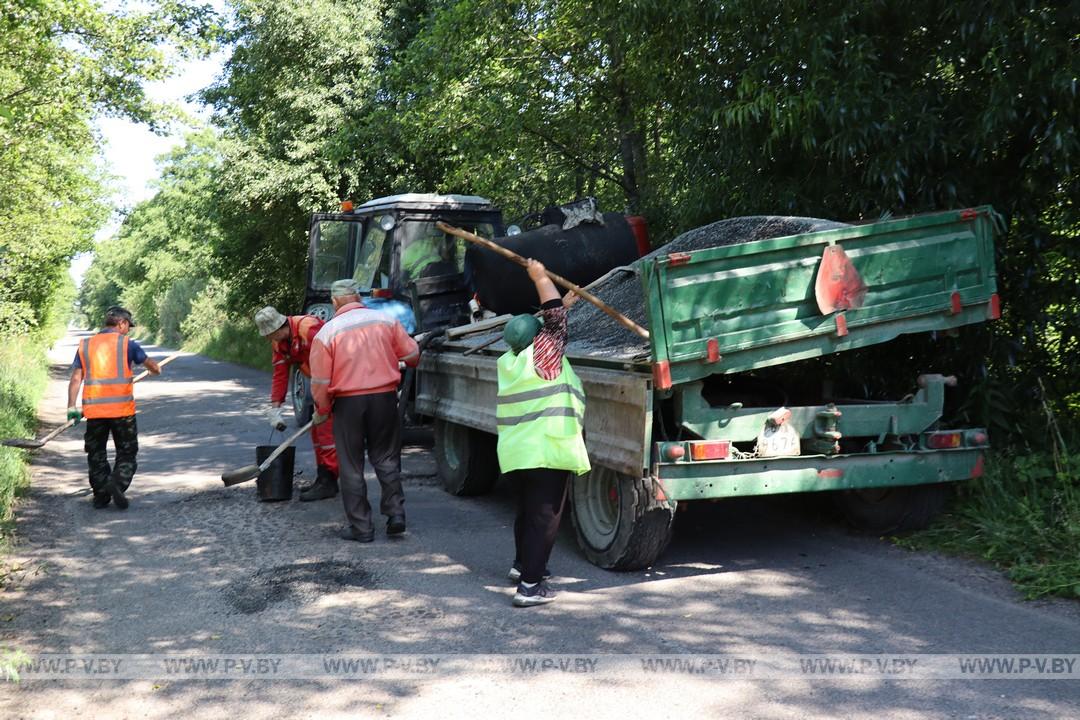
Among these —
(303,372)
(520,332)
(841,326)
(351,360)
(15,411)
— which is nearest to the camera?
(520,332)

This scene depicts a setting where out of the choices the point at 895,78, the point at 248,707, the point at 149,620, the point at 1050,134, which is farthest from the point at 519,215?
the point at 248,707

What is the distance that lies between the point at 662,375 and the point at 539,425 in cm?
71

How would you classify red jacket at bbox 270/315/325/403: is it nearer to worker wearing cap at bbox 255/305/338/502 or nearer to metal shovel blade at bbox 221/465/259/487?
worker wearing cap at bbox 255/305/338/502

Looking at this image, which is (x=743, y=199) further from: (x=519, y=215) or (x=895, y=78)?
(x=519, y=215)

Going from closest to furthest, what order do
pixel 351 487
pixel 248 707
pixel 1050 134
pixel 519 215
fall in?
pixel 248 707 → pixel 1050 134 → pixel 351 487 → pixel 519 215

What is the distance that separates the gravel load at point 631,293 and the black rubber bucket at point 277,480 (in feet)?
6.54

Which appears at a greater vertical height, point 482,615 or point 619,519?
point 619,519

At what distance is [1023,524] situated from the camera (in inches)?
243

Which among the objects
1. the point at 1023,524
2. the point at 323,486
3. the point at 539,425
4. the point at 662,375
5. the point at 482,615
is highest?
the point at 662,375

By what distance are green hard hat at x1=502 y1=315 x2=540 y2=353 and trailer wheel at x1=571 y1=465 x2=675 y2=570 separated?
3.14ft

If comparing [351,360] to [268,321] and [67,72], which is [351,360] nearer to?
[268,321]

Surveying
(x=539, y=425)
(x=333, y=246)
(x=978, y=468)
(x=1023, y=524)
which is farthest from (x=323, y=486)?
(x=1023, y=524)

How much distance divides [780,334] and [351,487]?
3.05m

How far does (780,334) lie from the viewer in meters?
5.84
